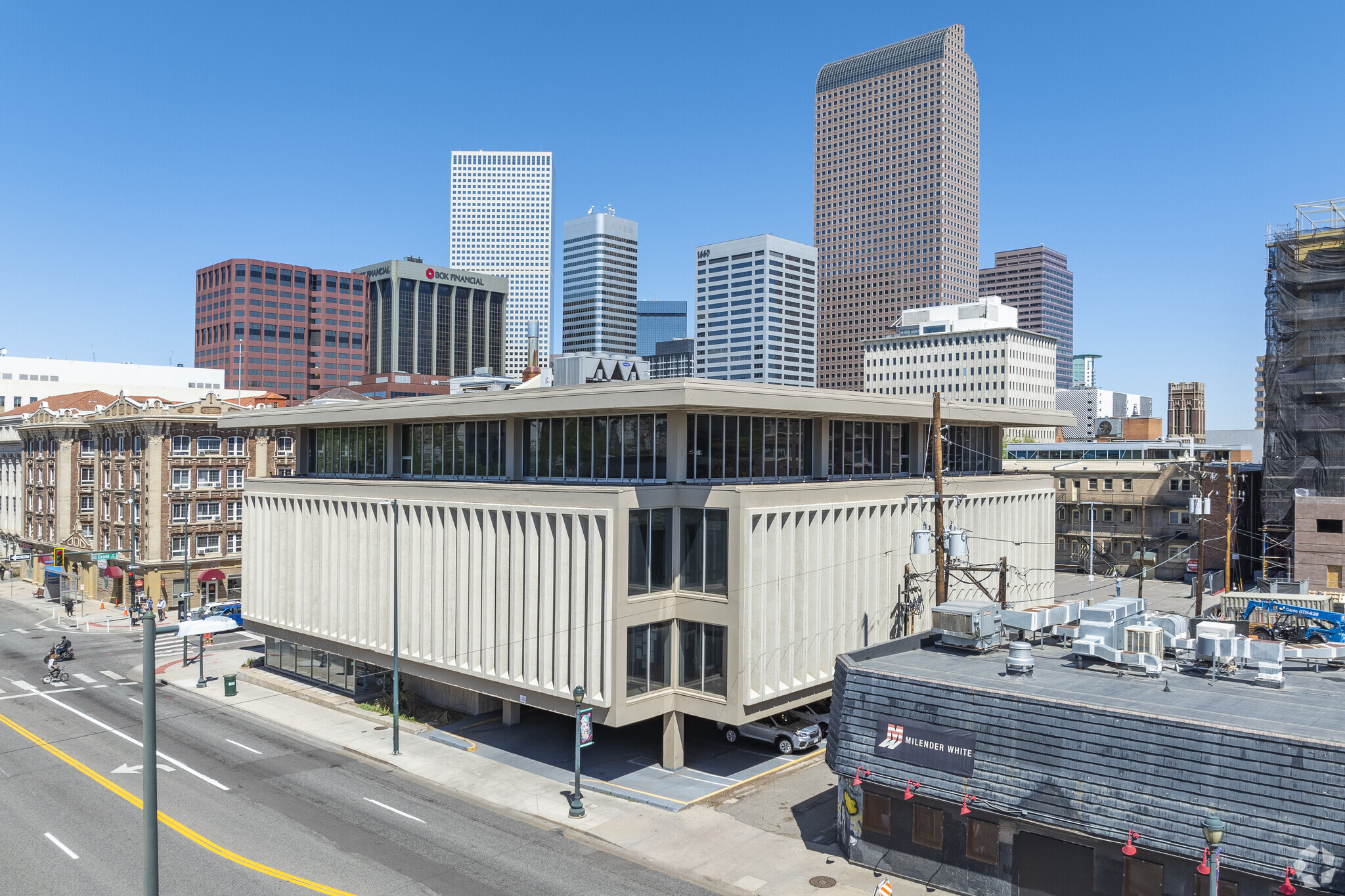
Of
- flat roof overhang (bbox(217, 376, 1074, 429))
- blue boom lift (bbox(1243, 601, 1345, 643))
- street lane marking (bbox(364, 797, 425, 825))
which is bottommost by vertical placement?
street lane marking (bbox(364, 797, 425, 825))

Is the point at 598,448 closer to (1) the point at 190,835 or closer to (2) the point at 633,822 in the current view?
(2) the point at 633,822

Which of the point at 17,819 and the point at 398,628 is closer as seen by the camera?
the point at 17,819

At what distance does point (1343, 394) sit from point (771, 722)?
1851 inches

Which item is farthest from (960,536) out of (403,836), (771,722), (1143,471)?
(1143,471)

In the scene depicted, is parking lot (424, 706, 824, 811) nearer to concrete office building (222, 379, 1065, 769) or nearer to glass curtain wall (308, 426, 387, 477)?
concrete office building (222, 379, 1065, 769)

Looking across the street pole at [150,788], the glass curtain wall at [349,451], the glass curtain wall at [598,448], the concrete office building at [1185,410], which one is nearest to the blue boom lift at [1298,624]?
the glass curtain wall at [598,448]

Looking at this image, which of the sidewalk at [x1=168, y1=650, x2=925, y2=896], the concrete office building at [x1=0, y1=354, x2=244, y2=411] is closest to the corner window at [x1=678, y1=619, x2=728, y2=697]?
the sidewalk at [x1=168, y1=650, x2=925, y2=896]

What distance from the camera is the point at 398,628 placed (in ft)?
124

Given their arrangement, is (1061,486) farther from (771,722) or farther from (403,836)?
(403,836)

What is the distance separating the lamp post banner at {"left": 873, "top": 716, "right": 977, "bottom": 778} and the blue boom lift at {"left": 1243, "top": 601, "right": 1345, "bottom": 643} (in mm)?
25445

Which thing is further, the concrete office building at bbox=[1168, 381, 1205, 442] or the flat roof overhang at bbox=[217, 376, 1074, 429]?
the concrete office building at bbox=[1168, 381, 1205, 442]

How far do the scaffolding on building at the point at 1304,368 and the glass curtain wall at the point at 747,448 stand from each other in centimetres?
4000

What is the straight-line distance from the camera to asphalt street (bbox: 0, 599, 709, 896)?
76.1 ft

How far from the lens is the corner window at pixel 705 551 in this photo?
3111 cm
